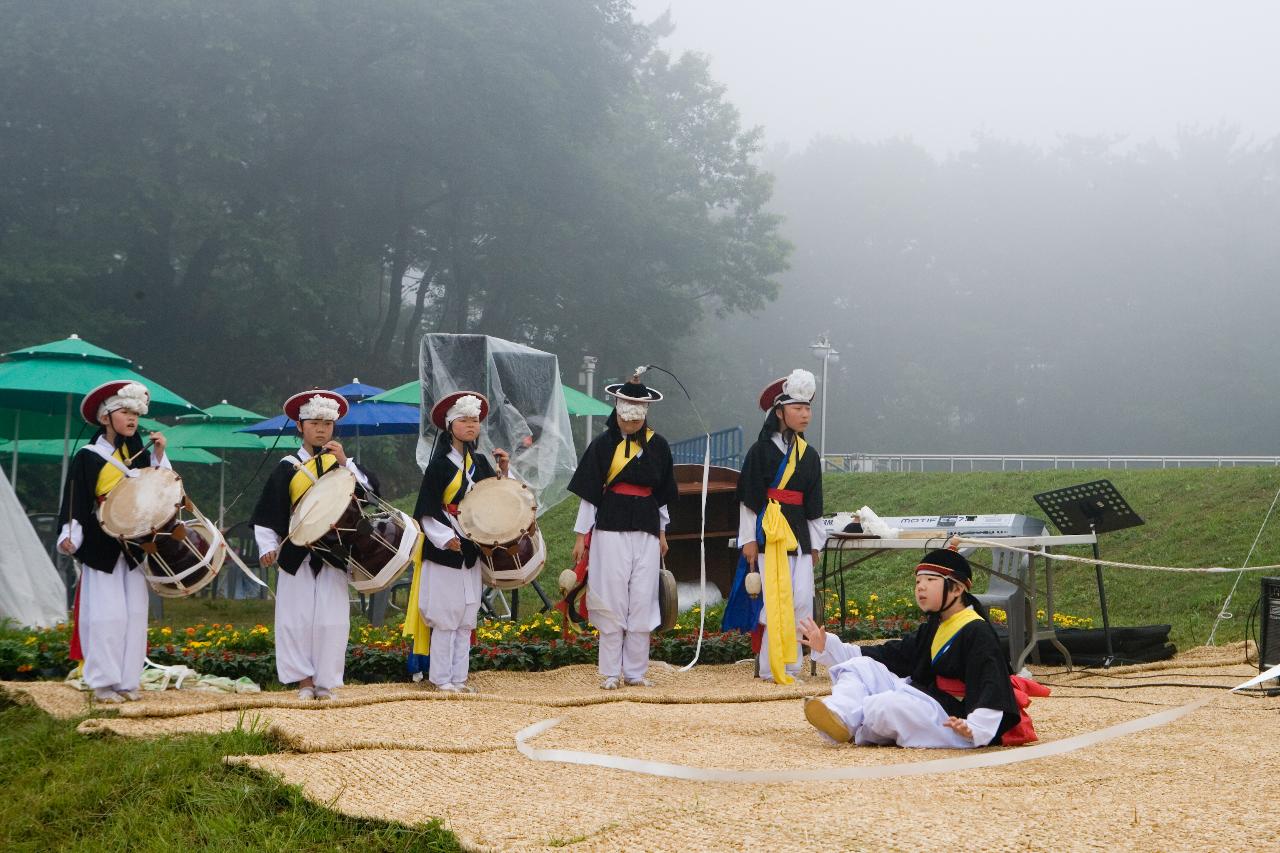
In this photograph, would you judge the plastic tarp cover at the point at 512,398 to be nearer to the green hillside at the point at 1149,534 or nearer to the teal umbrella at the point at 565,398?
the teal umbrella at the point at 565,398

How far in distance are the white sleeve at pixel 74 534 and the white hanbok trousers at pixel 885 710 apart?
12.7 feet

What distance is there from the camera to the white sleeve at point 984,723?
483 cm

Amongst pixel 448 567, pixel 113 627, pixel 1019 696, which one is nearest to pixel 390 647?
pixel 448 567

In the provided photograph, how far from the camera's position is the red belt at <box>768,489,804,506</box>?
26.2ft

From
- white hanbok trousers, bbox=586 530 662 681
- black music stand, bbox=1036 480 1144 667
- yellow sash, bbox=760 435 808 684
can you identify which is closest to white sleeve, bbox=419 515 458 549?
white hanbok trousers, bbox=586 530 662 681

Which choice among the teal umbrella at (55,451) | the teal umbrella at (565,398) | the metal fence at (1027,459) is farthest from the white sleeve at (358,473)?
the metal fence at (1027,459)

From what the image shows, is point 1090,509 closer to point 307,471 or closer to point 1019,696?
point 1019,696

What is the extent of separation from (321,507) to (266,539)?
0.40 meters

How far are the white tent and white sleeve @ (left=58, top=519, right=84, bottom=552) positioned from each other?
3.77 m

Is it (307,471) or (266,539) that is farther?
(307,471)

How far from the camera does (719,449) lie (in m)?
19.0

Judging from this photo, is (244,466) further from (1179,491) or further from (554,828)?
(554,828)

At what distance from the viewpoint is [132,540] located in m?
6.40

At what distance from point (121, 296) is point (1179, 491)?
2422 centimetres
